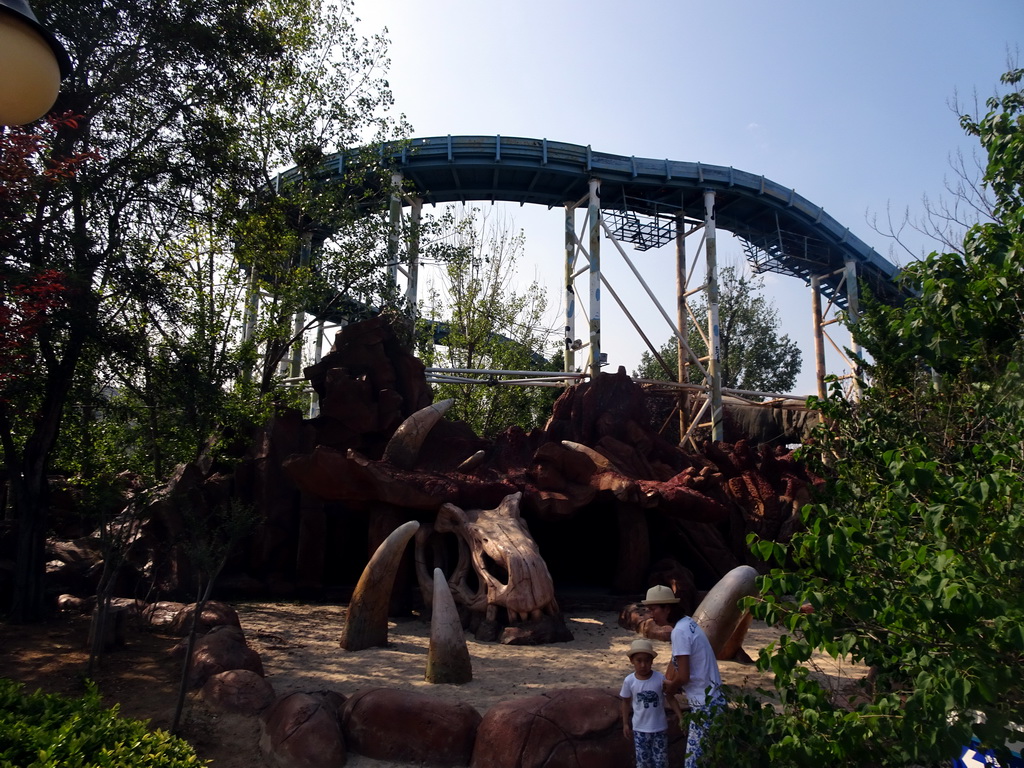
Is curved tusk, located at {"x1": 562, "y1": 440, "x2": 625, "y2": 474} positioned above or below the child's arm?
above

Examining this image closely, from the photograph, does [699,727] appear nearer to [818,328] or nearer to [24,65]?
[24,65]

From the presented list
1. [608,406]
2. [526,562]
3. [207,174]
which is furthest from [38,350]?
[608,406]

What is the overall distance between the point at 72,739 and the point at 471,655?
5.36 m

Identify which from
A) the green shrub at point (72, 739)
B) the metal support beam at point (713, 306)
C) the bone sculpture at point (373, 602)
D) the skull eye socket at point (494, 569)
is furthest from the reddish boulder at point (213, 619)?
the metal support beam at point (713, 306)

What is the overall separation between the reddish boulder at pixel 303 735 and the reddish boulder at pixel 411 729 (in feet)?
A: 0.51

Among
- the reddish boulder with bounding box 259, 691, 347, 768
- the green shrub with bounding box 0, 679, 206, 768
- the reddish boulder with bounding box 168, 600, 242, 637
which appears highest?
the green shrub with bounding box 0, 679, 206, 768

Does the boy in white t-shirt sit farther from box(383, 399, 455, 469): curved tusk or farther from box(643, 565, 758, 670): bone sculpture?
box(383, 399, 455, 469): curved tusk

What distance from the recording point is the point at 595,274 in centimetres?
2092

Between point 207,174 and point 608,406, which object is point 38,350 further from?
point 608,406

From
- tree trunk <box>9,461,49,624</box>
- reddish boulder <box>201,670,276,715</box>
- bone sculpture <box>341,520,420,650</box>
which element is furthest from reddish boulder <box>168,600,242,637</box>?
tree trunk <box>9,461,49,624</box>

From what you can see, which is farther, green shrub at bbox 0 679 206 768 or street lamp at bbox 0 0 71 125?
green shrub at bbox 0 679 206 768

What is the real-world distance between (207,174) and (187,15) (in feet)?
6.46

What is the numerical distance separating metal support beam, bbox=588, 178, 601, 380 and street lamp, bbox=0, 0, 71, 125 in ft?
58.7

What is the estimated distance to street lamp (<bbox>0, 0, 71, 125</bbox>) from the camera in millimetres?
2309
